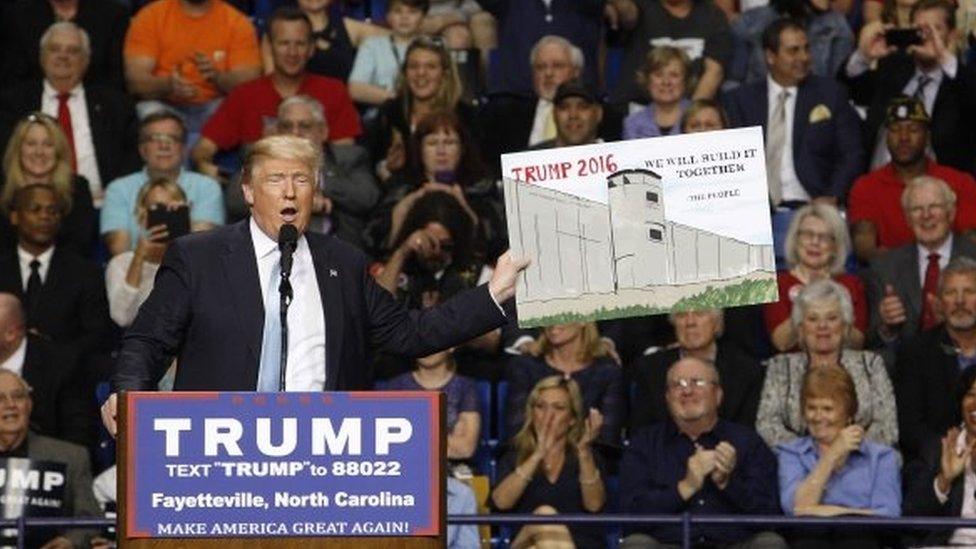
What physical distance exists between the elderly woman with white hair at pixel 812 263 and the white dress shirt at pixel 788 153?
1051 mm

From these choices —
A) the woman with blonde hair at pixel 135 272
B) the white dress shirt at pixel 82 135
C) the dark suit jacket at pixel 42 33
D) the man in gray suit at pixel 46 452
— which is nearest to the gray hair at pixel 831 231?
the woman with blonde hair at pixel 135 272

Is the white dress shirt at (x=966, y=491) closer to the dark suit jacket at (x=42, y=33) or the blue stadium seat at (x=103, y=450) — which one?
the blue stadium seat at (x=103, y=450)

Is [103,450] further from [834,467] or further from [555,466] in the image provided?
[834,467]

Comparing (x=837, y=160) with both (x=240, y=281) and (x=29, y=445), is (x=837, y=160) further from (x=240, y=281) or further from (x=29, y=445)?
(x=240, y=281)

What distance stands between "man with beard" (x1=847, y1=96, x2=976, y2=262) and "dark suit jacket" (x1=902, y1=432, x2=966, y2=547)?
2079mm

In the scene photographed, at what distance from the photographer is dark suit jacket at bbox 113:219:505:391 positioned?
669 centimetres

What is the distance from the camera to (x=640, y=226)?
6996 millimetres

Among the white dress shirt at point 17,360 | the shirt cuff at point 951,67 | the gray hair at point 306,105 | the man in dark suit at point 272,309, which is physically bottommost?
the man in dark suit at point 272,309

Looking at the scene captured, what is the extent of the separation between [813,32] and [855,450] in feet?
13.0

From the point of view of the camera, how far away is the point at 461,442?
34.8 feet

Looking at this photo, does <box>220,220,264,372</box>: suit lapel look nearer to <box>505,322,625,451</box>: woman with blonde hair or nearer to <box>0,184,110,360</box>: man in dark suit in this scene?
<box>505,322,625,451</box>: woman with blonde hair

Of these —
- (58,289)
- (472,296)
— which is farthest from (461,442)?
(472,296)

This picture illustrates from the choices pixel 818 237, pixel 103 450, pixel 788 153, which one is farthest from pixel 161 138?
pixel 818 237

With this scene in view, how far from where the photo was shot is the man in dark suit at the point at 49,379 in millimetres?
10828
